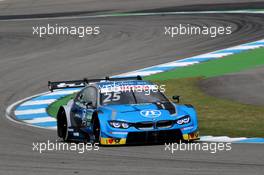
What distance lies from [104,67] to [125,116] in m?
12.4

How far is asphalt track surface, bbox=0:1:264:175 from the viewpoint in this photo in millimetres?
12781

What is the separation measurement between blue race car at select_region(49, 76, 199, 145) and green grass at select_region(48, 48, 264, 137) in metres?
1.35

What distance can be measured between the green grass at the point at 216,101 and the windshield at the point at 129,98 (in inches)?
49.5

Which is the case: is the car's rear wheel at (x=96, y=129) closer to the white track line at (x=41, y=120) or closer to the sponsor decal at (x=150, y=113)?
the sponsor decal at (x=150, y=113)

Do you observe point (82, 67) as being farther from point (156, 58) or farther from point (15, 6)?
point (15, 6)

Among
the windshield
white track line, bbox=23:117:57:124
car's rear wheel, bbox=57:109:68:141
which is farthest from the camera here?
white track line, bbox=23:117:57:124

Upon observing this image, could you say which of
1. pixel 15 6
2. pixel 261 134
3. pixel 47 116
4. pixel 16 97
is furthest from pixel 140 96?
pixel 15 6

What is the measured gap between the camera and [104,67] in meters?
27.7

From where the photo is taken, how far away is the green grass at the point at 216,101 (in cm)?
1730

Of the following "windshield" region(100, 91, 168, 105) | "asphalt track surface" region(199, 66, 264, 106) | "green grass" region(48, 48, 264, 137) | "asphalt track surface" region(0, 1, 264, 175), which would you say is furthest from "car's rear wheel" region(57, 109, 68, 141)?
"asphalt track surface" region(199, 66, 264, 106)

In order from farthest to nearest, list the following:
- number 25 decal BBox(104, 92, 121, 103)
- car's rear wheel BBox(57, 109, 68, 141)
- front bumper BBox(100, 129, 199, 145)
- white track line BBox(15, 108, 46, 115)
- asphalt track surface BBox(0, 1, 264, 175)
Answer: white track line BBox(15, 108, 46, 115), car's rear wheel BBox(57, 109, 68, 141), number 25 decal BBox(104, 92, 121, 103), front bumper BBox(100, 129, 199, 145), asphalt track surface BBox(0, 1, 264, 175)

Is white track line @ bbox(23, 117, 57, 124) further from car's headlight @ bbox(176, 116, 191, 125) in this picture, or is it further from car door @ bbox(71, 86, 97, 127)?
car's headlight @ bbox(176, 116, 191, 125)

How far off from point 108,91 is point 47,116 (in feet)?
15.9

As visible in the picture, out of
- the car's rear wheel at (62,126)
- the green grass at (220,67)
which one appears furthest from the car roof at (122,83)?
the green grass at (220,67)
